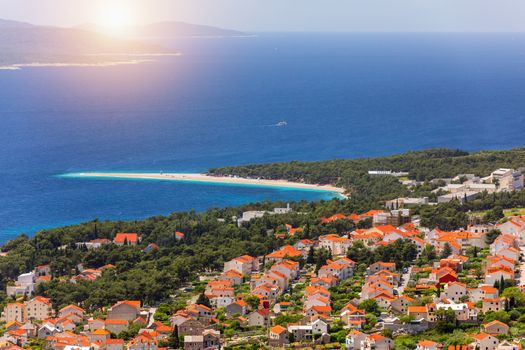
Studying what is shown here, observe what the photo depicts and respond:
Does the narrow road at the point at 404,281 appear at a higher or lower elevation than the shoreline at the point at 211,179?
lower

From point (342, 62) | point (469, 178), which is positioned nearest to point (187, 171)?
point (469, 178)

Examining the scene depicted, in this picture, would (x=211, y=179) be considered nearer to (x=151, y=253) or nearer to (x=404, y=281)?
(x=151, y=253)

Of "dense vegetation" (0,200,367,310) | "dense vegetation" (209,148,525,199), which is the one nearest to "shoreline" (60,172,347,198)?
"dense vegetation" (209,148,525,199)

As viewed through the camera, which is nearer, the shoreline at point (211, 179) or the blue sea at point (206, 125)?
the blue sea at point (206, 125)

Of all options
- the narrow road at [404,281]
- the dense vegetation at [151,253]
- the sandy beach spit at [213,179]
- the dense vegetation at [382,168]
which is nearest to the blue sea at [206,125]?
the sandy beach spit at [213,179]

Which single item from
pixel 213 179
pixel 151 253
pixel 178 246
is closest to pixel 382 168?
pixel 213 179

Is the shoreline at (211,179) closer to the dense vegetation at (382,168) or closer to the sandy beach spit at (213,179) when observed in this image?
the sandy beach spit at (213,179)
